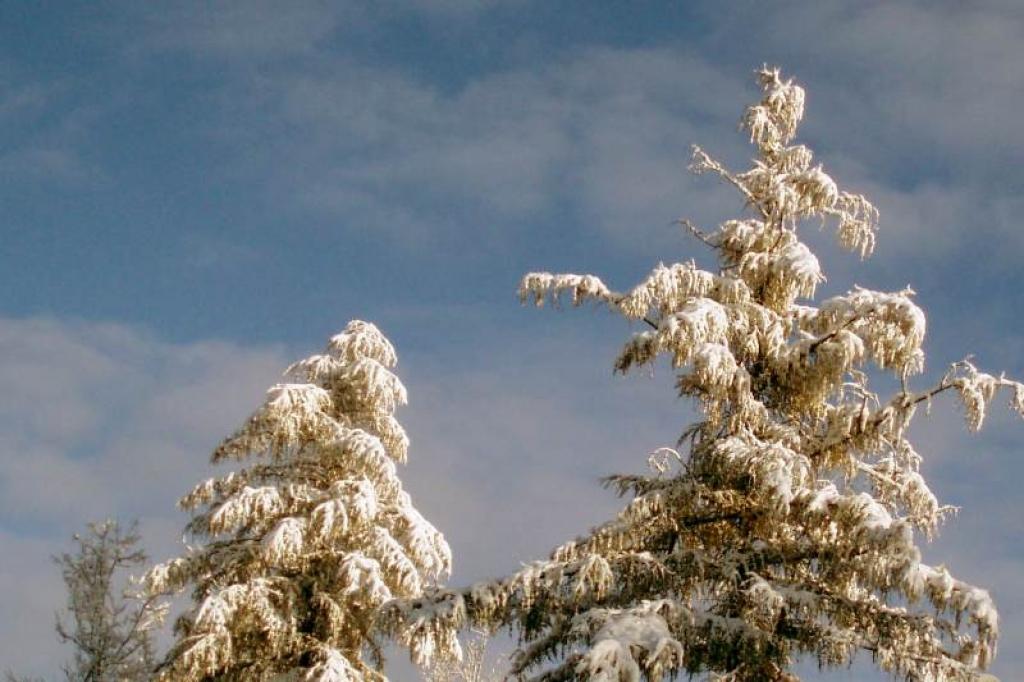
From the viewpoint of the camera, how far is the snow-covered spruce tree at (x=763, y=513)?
10516 millimetres

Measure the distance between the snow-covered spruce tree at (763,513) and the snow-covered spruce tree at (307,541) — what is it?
5044 millimetres

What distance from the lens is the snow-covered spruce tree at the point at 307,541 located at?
1636 cm

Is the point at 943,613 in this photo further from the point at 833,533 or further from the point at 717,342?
the point at 717,342

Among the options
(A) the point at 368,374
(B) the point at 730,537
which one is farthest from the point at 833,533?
(A) the point at 368,374

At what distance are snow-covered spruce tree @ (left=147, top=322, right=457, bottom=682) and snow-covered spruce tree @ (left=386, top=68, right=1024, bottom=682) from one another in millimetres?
5044

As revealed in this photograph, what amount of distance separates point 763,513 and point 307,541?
7983 millimetres

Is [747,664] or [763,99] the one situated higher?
[763,99]

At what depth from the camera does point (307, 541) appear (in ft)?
56.0

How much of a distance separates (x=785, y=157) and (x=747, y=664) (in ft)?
21.7

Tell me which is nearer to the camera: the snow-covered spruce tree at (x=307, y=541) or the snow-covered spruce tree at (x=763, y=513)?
the snow-covered spruce tree at (x=763, y=513)

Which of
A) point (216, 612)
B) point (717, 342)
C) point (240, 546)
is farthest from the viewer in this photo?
point (240, 546)

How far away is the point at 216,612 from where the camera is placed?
52.0 ft

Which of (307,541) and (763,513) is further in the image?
(307,541)

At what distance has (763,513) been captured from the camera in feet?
39.8
